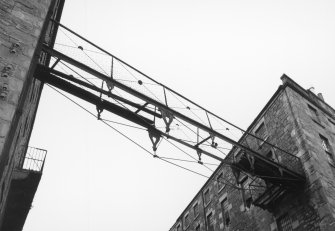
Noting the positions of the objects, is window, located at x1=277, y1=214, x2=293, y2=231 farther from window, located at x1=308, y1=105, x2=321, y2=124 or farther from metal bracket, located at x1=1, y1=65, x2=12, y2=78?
metal bracket, located at x1=1, y1=65, x2=12, y2=78

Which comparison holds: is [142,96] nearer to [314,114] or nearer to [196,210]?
[314,114]

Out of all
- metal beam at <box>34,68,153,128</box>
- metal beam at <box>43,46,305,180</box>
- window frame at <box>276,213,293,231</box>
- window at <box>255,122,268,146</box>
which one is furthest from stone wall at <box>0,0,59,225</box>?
window at <box>255,122,268,146</box>

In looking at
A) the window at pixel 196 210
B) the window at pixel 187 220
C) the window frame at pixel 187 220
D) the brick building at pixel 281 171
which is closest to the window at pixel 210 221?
the brick building at pixel 281 171

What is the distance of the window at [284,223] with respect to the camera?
11.9 metres

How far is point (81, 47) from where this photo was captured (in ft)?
27.9

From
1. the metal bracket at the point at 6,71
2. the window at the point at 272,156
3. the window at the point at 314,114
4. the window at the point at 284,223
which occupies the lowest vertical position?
the window at the point at 284,223

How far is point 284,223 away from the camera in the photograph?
12.2m

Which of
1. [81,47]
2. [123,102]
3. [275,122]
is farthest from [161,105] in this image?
[275,122]

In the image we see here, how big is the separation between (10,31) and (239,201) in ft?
45.6

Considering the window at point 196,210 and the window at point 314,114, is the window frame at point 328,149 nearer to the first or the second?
the window at point 314,114

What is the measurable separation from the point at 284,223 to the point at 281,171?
2.45 metres

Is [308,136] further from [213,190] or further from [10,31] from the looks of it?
[10,31]

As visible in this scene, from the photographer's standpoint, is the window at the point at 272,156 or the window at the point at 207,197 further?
the window at the point at 207,197

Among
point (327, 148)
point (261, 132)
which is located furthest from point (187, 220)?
point (327, 148)
